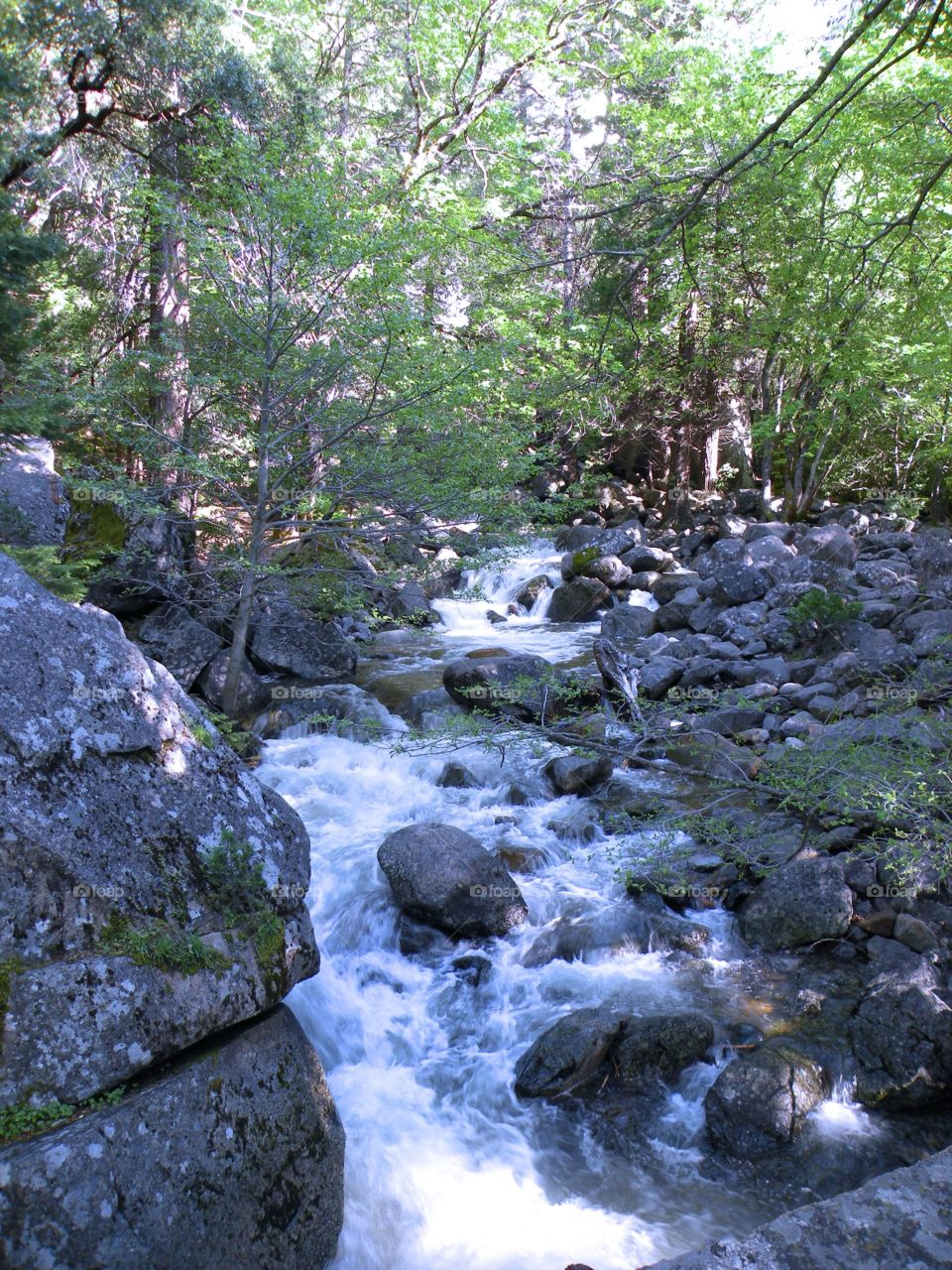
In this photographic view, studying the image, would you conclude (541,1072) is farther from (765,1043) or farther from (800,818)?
(800,818)

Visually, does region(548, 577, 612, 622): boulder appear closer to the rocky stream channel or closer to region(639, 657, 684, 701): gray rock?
region(639, 657, 684, 701): gray rock

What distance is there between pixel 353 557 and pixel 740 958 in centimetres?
868


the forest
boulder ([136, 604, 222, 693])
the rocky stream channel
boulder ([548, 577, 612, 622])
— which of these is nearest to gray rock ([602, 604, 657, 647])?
the forest

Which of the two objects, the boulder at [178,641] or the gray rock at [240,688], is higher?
the boulder at [178,641]

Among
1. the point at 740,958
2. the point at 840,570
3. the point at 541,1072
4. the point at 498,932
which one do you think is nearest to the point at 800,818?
the point at 740,958

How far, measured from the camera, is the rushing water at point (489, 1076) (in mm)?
3863

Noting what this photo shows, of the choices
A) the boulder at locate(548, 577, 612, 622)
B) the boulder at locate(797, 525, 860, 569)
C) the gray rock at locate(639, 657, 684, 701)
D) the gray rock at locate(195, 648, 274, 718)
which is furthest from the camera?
the boulder at locate(548, 577, 612, 622)

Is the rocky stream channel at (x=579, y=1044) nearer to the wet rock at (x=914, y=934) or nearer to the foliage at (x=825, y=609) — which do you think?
the wet rock at (x=914, y=934)

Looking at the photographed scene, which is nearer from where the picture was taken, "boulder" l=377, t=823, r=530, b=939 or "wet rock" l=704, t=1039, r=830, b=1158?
"wet rock" l=704, t=1039, r=830, b=1158

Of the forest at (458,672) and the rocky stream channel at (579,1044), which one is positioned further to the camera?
the rocky stream channel at (579,1044)

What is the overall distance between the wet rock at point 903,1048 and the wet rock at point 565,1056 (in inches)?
57.4

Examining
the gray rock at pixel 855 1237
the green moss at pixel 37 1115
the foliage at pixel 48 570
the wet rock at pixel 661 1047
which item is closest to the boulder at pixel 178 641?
the foliage at pixel 48 570

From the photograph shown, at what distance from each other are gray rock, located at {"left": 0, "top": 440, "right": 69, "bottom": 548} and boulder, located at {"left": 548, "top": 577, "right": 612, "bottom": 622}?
9.20 meters
